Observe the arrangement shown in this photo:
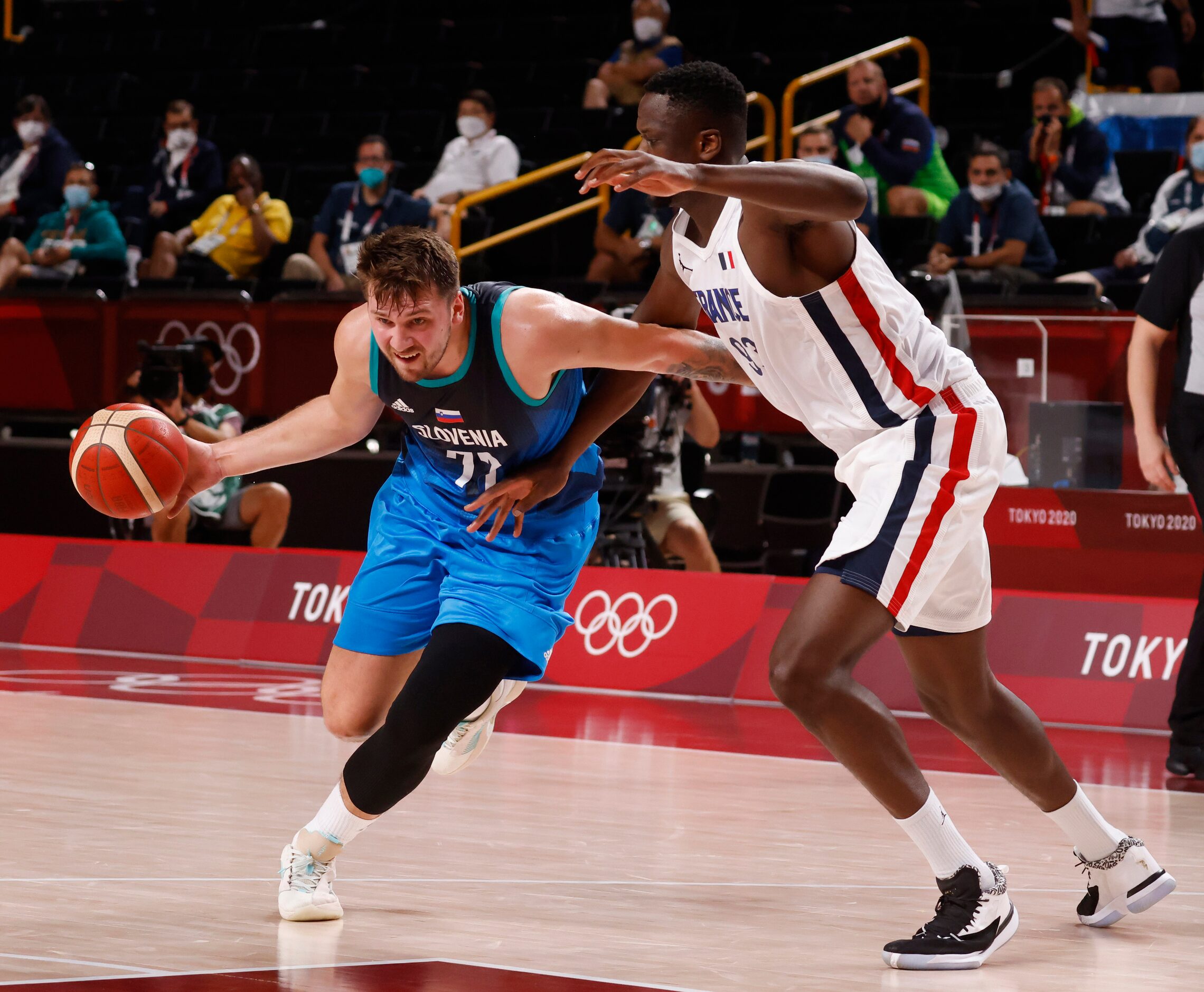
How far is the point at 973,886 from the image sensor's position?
389 cm

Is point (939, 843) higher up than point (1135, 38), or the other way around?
point (939, 843)

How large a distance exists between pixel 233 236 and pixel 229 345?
180 cm

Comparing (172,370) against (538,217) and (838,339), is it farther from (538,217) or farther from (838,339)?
(838,339)

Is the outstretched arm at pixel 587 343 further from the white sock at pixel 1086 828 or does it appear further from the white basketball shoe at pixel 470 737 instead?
the white sock at pixel 1086 828

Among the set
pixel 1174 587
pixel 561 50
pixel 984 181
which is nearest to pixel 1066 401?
pixel 1174 587

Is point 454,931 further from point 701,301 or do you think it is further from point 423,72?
point 423,72

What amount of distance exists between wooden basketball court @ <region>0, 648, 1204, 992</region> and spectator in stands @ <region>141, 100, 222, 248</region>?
24.5ft

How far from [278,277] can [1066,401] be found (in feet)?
22.4

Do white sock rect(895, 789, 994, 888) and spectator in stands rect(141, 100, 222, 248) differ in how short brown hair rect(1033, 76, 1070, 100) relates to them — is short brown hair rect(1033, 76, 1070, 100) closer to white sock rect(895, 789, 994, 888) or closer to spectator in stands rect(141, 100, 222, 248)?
spectator in stands rect(141, 100, 222, 248)

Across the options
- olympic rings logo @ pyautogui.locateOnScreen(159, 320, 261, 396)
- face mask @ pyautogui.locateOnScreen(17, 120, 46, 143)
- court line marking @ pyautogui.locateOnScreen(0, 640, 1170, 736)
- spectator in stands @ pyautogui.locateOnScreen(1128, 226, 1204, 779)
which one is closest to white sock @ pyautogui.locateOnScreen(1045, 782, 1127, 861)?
spectator in stands @ pyautogui.locateOnScreen(1128, 226, 1204, 779)

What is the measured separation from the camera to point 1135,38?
13.8 metres

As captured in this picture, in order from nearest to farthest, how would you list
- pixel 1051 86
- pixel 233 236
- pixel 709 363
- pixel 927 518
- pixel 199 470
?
pixel 927 518, pixel 199 470, pixel 709 363, pixel 1051 86, pixel 233 236

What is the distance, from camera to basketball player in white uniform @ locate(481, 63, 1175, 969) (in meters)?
3.85

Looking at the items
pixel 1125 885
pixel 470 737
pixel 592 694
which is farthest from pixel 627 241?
pixel 1125 885
